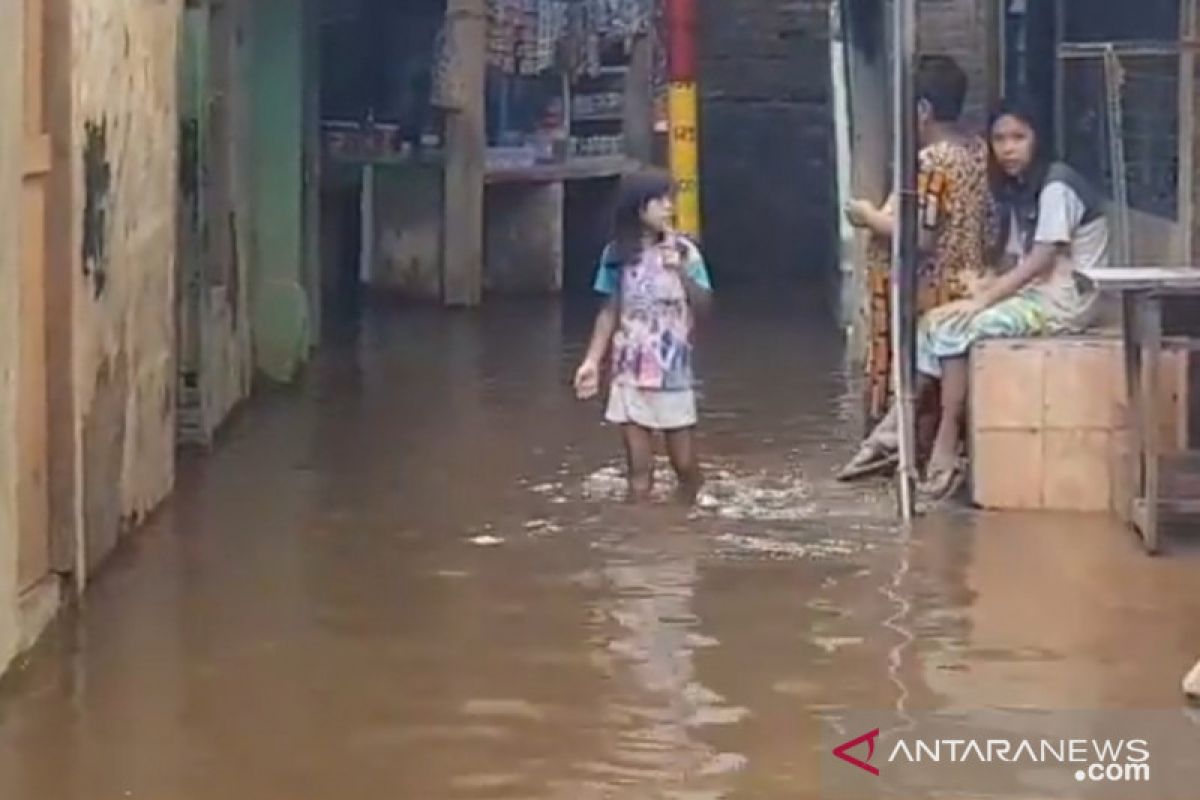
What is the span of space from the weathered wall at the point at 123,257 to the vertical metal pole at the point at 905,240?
2.80 m

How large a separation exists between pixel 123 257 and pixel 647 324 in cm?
221

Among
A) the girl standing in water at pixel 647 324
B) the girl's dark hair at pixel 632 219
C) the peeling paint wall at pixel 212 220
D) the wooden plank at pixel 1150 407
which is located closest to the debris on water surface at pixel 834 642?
the wooden plank at pixel 1150 407

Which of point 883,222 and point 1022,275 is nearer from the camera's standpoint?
point 1022,275

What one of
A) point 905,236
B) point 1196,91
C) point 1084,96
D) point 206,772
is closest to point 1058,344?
point 905,236

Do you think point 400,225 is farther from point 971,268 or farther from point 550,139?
point 971,268

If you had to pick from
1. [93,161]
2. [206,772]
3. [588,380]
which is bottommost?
[206,772]

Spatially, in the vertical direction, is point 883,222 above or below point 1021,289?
above

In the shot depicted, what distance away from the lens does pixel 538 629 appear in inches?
323

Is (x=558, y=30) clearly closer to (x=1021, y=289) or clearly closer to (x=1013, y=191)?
(x=1013, y=191)

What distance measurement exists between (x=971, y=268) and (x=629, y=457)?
5.18 feet

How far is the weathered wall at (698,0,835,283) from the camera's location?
73.3ft

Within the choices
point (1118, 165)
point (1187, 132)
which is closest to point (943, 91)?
point (1187, 132)

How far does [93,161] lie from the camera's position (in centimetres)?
887

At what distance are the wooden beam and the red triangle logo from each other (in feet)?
41.1
